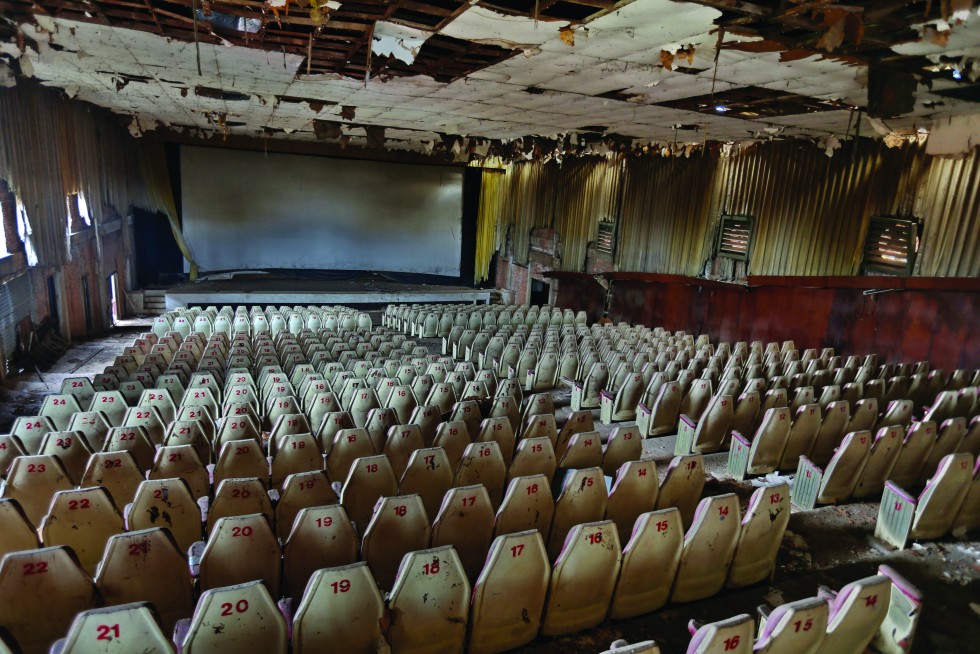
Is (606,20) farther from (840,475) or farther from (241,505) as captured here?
(241,505)

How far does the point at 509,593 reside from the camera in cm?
254

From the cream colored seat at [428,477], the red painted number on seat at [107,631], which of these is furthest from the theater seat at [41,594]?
the cream colored seat at [428,477]

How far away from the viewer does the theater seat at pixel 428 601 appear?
7.61ft

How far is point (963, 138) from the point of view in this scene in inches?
286

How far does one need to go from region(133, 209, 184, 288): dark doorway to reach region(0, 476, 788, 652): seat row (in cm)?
1687

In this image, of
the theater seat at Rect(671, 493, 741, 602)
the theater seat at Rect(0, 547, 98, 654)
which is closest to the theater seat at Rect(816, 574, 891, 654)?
the theater seat at Rect(671, 493, 741, 602)

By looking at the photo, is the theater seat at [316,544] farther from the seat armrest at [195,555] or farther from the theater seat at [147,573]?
the seat armrest at [195,555]

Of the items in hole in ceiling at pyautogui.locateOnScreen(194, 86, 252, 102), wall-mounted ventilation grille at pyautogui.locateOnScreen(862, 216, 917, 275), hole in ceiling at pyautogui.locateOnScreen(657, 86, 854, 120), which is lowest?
wall-mounted ventilation grille at pyautogui.locateOnScreen(862, 216, 917, 275)

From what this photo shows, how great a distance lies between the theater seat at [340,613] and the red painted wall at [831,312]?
773cm

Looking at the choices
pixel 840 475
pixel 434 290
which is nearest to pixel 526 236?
pixel 434 290

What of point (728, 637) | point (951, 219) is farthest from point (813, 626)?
point (951, 219)

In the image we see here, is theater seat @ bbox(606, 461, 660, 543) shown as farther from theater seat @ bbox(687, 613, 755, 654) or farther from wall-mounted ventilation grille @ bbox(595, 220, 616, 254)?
wall-mounted ventilation grille @ bbox(595, 220, 616, 254)

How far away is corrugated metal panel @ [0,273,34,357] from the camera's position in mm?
8484

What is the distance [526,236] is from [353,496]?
16406 mm
